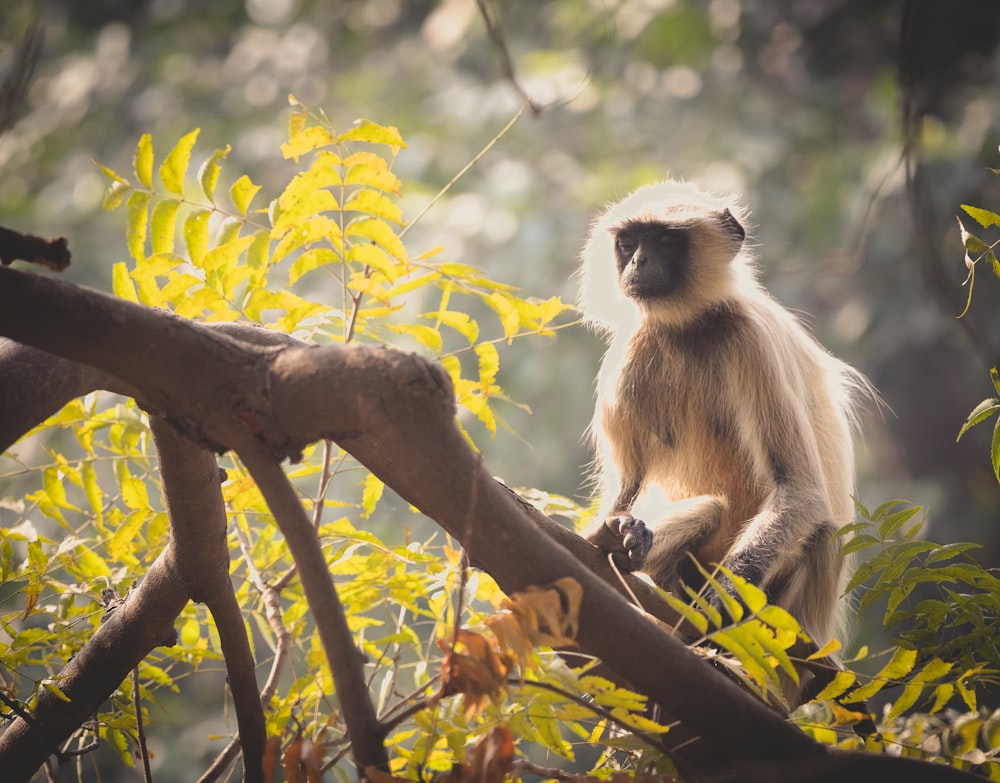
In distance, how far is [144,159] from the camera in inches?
73.9

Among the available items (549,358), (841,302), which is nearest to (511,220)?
(549,358)

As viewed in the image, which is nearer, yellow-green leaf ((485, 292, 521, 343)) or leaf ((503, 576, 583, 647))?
leaf ((503, 576, 583, 647))

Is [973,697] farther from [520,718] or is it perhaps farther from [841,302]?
[841,302]

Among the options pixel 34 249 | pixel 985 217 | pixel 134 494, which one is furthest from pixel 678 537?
pixel 34 249

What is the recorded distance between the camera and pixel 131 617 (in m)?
1.85

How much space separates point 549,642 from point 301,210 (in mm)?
1016

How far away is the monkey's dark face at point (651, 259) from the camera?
3102mm

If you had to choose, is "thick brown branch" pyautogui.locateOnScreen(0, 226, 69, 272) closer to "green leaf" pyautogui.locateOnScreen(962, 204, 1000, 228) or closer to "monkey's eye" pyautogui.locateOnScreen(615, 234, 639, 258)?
"green leaf" pyautogui.locateOnScreen(962, 204, 1000, 228)

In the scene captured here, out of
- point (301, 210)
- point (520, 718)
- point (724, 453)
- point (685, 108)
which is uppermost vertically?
point (685, 108)

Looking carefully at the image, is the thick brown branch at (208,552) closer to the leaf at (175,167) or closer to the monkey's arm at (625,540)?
the leaf at (175,167)

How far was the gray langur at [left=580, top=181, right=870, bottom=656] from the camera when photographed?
110 inches

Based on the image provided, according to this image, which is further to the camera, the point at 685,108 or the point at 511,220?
the point at 685,108

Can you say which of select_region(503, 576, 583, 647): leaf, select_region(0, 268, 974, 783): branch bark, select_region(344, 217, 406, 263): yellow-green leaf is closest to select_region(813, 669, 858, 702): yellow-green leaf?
select_region(0, 268, 974, 783): branch bark

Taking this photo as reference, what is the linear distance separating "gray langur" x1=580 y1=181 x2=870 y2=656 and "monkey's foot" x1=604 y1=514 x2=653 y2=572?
93mm
